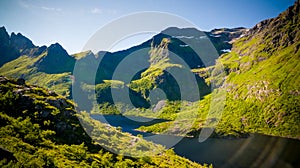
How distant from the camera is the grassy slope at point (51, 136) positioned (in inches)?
1657

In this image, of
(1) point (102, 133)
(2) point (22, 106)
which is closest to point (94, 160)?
(1) point (102, 133)

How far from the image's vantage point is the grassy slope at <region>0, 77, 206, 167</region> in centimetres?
4209

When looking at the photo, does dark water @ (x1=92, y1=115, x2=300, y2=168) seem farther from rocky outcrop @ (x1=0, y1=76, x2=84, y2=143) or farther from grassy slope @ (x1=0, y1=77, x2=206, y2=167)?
rocky outcrop @ (x1=0, y1=76, x2=84, y2=143)

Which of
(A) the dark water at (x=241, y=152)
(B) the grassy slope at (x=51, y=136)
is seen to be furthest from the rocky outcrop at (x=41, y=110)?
(A) the dark water at (x=241, y=152)

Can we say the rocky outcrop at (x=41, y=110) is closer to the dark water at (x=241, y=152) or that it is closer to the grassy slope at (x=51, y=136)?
the grassy slope at (x=51, y=136)

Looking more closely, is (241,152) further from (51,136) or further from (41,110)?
(41,110)

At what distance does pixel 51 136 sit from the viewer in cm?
5291

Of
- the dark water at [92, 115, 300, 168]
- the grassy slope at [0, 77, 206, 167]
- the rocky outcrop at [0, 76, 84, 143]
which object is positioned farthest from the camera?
the dark water at [92, 115, 300, 168]

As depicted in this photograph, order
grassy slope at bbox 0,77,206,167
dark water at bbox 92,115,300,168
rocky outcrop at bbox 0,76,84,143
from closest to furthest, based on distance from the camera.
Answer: grassy slope at bbox 0,77,206,167 < rocky outcrop at bbox 0,76,84,143 < dark water at bbox 92,115,300,168

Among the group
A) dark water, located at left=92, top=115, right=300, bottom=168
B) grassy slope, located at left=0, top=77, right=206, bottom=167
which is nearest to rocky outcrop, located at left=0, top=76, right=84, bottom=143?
grassy slope, located at left=0, top=77, right=206, bottom=167

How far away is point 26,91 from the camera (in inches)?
2430

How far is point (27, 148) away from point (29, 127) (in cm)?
872

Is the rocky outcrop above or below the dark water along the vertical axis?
above

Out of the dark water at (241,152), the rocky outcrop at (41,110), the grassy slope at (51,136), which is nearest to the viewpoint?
the grassy slope at (51,136)
